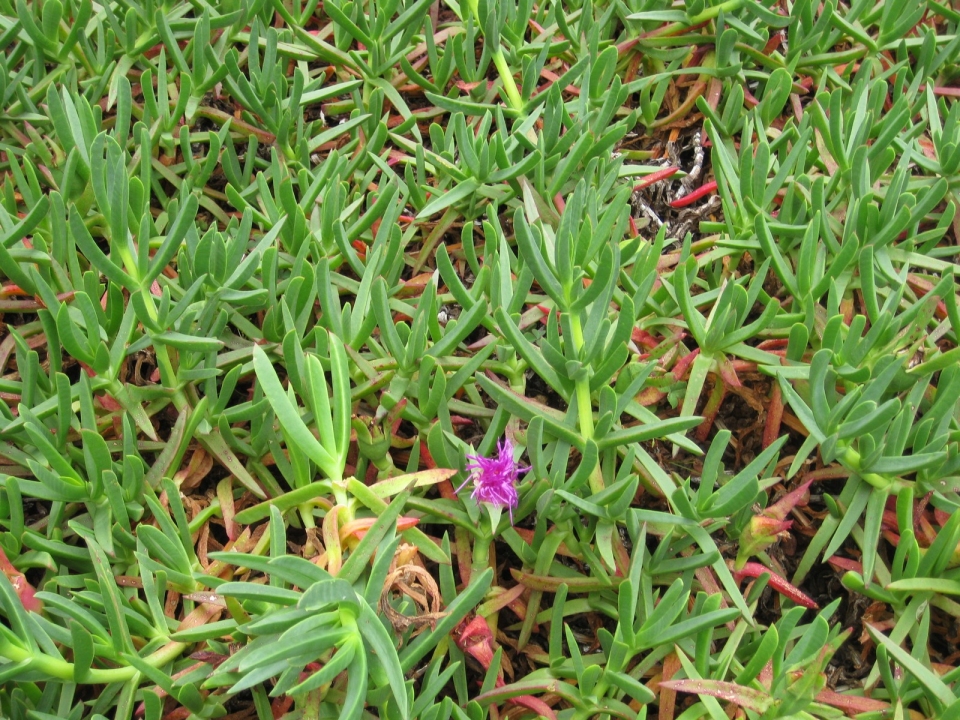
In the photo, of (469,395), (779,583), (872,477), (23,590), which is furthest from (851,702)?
(23,590)

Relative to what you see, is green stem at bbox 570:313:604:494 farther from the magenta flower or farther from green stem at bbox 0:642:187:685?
green stem at bbox 0:642:187:685

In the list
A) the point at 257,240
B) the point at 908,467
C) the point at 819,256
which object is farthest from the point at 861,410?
the point at 257,240

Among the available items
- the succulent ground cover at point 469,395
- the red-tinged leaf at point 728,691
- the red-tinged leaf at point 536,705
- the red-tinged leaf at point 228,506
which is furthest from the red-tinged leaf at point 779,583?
the red-tinged leaf at point 228,506

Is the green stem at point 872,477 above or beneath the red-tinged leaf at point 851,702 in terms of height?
above

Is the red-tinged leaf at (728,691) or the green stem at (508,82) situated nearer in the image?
the red-tinged leaf at (728,691)

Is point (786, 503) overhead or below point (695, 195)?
below

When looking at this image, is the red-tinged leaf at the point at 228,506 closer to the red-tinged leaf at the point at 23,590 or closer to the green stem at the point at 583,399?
the red-tinged leaf at the point at 23,590

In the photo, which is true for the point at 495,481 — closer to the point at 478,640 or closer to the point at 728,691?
the point at 478,640

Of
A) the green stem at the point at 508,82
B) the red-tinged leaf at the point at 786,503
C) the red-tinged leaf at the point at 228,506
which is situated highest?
the green stem at the point at 508,82
